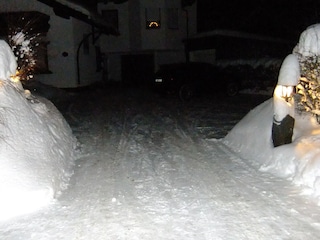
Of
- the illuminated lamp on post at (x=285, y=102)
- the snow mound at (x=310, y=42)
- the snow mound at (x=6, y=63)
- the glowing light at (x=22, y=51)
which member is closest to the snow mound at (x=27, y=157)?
the snow mound at (x=6, y=63)

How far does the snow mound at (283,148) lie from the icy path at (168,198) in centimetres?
24

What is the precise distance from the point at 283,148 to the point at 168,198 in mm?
2705

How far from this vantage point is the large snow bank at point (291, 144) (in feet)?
20.4

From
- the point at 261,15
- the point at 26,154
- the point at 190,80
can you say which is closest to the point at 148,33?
the point at 261,15

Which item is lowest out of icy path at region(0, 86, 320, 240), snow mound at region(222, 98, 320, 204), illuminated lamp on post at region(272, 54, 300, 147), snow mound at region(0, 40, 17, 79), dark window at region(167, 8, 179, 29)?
icy path at region(0, 86, 320, 240)

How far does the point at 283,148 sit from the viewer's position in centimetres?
741

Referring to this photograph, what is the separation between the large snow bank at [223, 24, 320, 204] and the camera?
622cm

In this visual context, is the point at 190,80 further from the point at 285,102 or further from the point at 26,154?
the point at 26,154

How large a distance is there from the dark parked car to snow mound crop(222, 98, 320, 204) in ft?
30.2

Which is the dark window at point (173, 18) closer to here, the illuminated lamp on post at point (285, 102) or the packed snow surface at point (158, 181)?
the packed snow surface at point (158, 181)

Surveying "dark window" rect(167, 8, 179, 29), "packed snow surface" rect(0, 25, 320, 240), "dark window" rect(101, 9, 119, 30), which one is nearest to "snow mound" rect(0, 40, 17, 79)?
"packed snow surface" rect(0, 25, 320, 240)

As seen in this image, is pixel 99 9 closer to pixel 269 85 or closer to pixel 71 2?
pixel 71 2

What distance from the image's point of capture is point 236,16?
3488 centimetres

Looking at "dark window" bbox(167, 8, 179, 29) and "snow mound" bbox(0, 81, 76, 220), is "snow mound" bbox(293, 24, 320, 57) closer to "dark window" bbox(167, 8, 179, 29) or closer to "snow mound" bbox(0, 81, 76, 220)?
"snow mound" bbox(0, 81, 76, 220)
